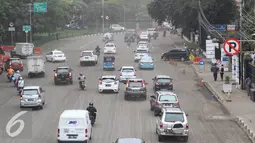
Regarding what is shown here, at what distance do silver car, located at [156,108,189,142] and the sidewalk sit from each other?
3697 millimetres

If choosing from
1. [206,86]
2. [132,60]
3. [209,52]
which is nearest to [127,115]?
[206,86]

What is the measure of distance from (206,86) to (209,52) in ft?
40.0

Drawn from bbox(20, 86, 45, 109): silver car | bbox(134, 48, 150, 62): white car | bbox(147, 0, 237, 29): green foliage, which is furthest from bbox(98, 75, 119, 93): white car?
bbox(147, 0, 237, 29): green foliage

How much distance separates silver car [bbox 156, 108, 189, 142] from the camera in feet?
89.5

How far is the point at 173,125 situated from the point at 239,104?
13.7 m

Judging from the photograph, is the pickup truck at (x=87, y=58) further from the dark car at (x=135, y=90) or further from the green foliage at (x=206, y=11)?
the dark car at (x=135, y=90)

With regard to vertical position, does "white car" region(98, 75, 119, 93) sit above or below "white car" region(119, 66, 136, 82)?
below

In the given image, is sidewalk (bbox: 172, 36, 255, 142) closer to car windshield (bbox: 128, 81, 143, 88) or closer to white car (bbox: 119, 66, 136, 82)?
car windshield (bbox: 128, 81, 143, 88)

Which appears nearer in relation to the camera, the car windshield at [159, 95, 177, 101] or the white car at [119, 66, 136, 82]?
the car windshield at [159, 95, 177, 101]

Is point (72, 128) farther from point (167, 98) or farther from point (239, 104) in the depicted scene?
point (239, 104)

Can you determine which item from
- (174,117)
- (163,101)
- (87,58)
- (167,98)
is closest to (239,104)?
(167,98)

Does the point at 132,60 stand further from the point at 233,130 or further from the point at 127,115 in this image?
the point at 233,130

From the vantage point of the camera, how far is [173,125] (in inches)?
1072

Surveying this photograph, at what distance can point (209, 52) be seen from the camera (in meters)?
61.9
